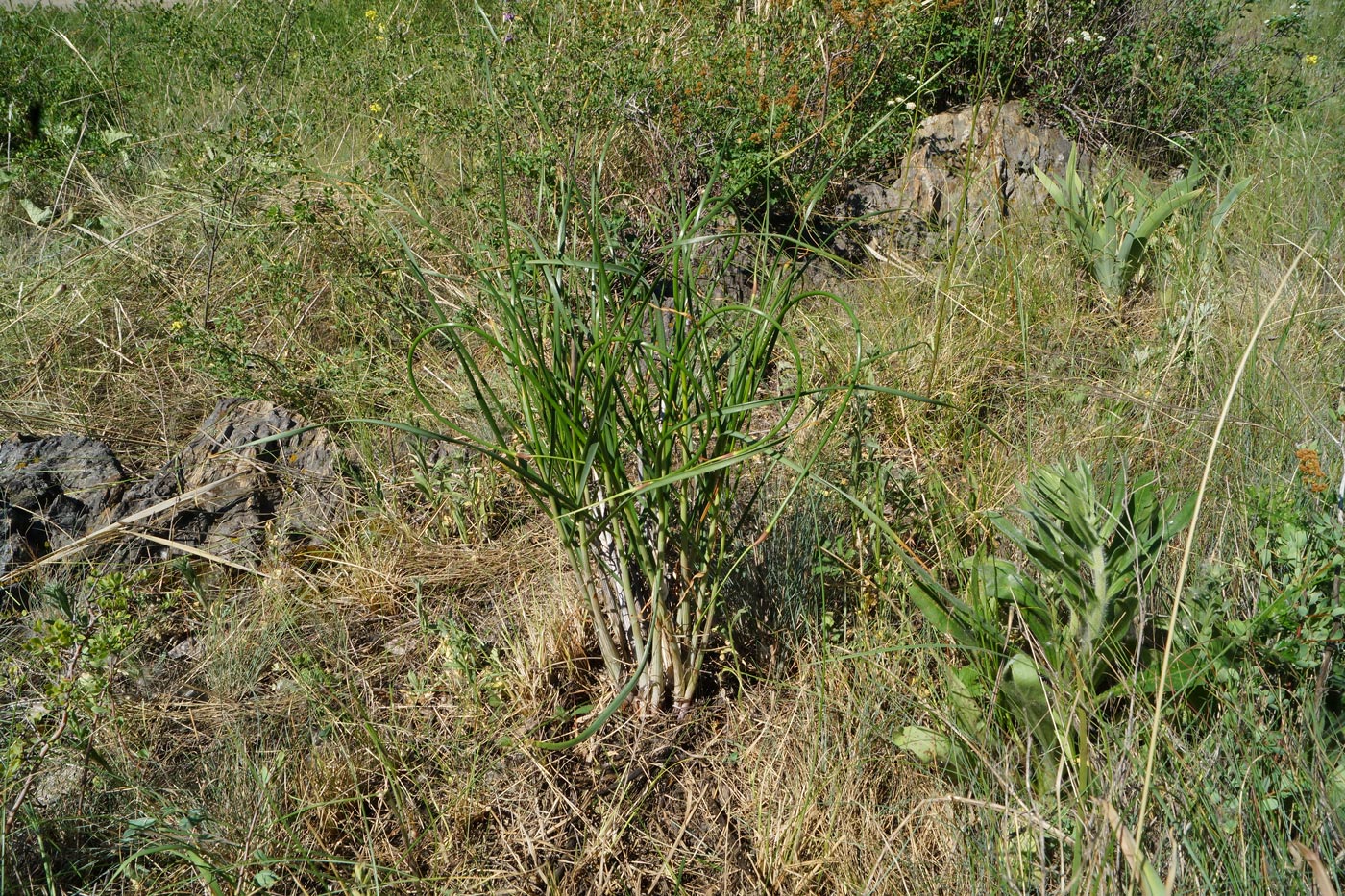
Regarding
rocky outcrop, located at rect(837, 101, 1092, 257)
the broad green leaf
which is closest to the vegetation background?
the broad green leaf

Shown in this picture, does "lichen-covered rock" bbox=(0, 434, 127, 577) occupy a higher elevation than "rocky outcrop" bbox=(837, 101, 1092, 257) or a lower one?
lower

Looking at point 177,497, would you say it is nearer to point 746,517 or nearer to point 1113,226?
point 746,517

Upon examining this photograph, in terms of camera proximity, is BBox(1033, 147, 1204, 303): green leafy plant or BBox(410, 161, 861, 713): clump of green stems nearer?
BBox(410, 161, 861, 713): clump of green stems

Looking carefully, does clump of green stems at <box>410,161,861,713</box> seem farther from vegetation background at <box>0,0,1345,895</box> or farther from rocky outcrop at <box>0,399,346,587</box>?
rocky outcrop at <box>0,399,346,587</box>

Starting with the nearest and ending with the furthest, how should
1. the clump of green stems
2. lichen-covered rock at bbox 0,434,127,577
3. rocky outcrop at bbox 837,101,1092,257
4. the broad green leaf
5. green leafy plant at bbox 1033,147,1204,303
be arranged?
the clump of green stems < the broad green leaf < lichen-covered rock at bbox 0,434,127,577 < green leafy plant at bbox 1033,147,1204,303 < rocky outcrop at bbox 837,101,1092,257

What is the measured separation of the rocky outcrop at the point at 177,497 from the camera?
→ 7.96 feet

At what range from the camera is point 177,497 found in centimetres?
249

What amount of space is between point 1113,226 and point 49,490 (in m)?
3.02

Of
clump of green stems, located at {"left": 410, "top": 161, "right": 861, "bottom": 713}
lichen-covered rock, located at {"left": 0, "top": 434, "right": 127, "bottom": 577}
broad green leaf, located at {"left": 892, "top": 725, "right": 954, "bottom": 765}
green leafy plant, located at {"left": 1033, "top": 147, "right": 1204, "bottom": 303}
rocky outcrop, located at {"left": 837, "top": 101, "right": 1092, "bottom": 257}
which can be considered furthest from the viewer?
rocky outcrop, located at {"left": 837, "top": 101, "right": 1092, "bottom": 257}

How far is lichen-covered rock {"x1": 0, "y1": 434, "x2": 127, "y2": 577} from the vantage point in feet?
7.86

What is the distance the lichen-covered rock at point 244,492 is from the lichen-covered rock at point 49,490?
7 centimetres

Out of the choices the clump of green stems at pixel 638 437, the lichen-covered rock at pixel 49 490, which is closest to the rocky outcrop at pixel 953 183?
the clump of green stems at pixel 638 437

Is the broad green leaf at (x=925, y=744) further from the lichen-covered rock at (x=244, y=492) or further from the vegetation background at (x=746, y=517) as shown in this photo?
the lichen-covered rock at (x=244, y=492)

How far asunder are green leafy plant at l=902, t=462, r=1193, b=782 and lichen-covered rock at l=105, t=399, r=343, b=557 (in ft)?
5.20
